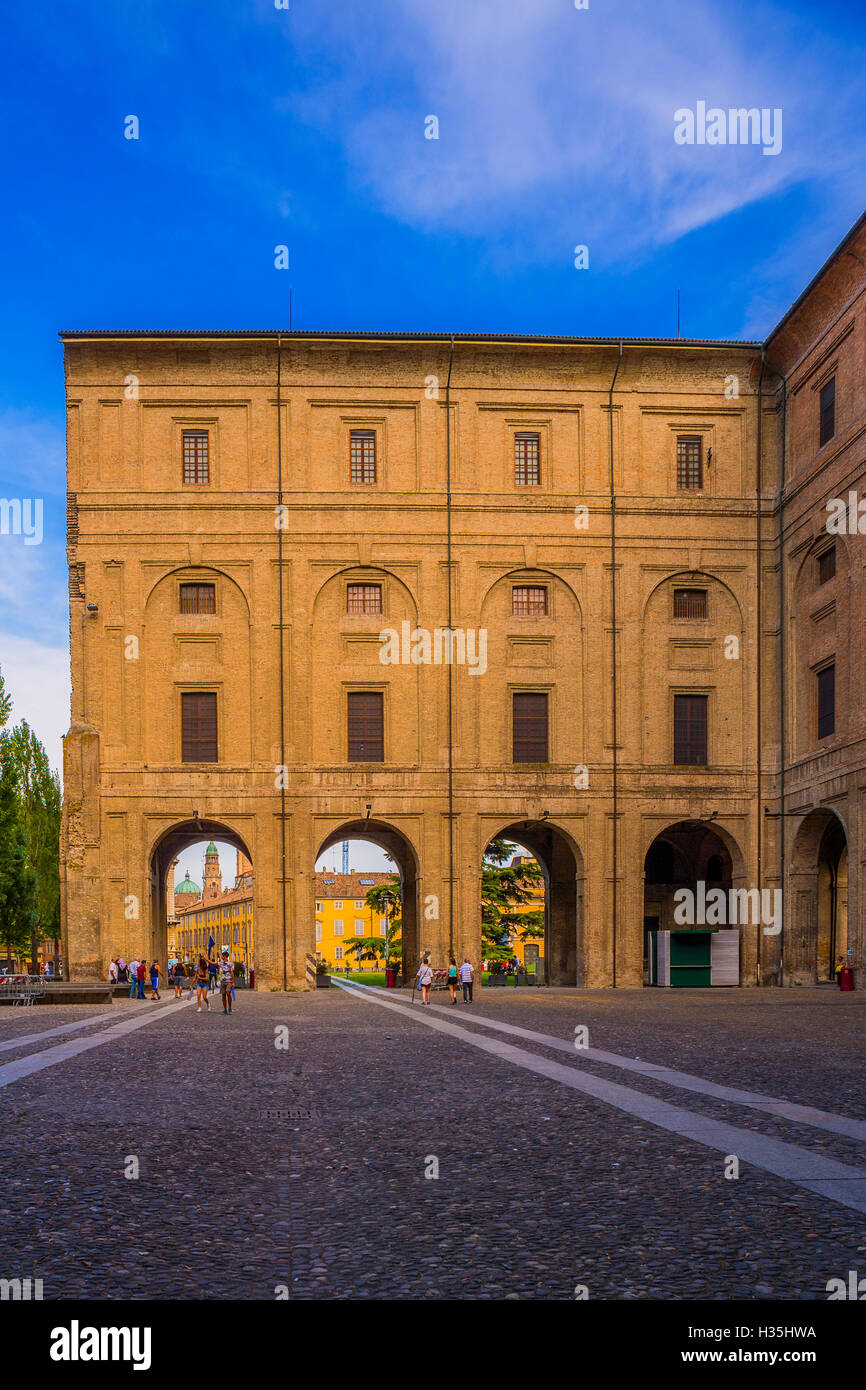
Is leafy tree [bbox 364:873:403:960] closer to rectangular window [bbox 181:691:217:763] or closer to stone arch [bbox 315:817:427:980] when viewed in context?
stone arch [bbox 315:817:427:980]

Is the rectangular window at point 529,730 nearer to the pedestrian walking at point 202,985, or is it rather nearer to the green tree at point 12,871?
the pedestrian walking at point 202,985

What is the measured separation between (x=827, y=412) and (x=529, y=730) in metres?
13.1

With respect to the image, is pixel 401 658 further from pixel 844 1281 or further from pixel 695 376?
pixel 844 1281

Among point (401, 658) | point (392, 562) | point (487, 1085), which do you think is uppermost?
point (392, 562)

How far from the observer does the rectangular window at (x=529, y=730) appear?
41781 millimetres

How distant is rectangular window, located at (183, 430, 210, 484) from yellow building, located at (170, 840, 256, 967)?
285 feet

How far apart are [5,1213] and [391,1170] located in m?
2.26

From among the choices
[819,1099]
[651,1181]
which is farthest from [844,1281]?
[819,1099]

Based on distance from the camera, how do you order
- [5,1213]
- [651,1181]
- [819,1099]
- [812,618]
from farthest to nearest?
[812,618] → [819,1099] → [651,1181] → [5,1213]

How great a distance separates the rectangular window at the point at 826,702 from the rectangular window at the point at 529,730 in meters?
8.40

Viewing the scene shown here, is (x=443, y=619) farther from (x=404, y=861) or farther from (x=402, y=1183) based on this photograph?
(x=402, y=1183)

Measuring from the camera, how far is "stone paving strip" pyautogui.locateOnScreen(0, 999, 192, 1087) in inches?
538

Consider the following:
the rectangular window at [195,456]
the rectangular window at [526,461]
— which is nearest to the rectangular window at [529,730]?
the rectangular window at [526,461]

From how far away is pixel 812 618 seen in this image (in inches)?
1560
